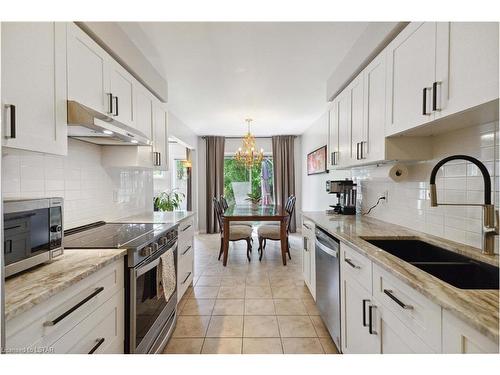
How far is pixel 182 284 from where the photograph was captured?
8.28 ft

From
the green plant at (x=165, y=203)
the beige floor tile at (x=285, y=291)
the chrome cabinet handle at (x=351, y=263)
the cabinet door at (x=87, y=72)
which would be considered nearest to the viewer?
the cabinet door at (x=87, y=72)

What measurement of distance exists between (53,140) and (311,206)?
16.1ft

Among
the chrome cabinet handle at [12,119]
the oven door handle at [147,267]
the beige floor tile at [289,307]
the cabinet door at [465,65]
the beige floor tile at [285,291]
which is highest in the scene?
the cabinet door at [465,65]

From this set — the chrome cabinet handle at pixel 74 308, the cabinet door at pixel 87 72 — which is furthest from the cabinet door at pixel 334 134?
the chrome cabinet handle at pixel 74 308

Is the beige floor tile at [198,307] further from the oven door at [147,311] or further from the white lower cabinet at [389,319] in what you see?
the white lower cabinet at [389,319]

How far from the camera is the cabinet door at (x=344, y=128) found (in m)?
2.35

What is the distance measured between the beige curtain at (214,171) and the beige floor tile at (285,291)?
11.2ft

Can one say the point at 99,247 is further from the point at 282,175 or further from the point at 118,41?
the point at 282,175

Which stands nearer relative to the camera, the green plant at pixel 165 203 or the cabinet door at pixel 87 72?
the cabinet door at pixel 87 72

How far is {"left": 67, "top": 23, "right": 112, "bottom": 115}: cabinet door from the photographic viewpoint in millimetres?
1366

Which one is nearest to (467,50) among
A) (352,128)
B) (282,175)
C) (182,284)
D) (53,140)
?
(352,128)

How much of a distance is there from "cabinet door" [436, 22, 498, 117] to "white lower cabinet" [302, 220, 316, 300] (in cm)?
160

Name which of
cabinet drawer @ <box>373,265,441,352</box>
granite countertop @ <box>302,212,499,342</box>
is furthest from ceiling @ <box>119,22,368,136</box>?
cabinet drawer @ <box>373,265,441,352</box>

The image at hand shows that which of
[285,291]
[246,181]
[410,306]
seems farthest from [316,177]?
[410,306]
